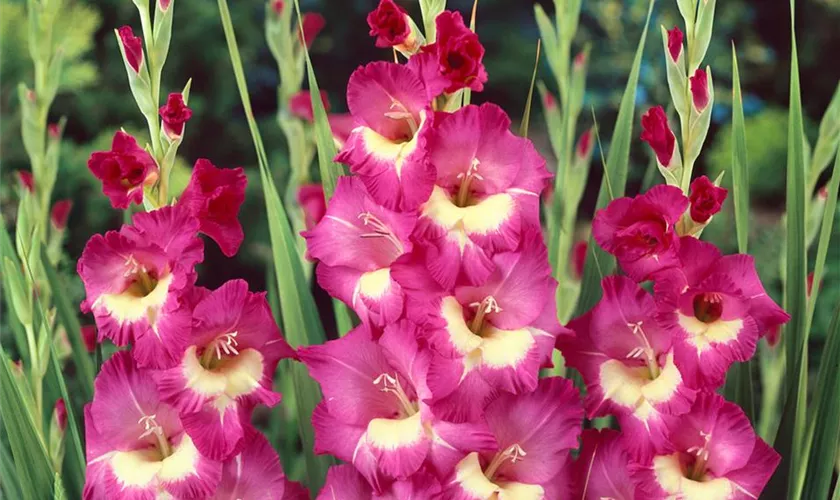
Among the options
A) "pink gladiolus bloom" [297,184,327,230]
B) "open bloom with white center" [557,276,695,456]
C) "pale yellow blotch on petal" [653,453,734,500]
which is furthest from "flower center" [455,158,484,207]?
"pink gladiolus bloom" [297,184,327,230]

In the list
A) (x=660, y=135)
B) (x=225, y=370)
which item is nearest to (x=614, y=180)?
(x=660, y=135)

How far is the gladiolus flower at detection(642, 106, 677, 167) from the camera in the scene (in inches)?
29.4

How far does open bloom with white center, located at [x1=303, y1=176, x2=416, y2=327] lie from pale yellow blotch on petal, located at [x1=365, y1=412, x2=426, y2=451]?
0.08m

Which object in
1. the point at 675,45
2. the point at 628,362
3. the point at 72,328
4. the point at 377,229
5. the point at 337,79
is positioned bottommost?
the point at 337,79

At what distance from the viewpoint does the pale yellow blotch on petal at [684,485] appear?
736 millimetres

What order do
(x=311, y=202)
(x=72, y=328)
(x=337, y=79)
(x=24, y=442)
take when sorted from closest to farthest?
(x=24, y=442), (x=72, y=328), (x=311, y=202), (x=337, y=79)

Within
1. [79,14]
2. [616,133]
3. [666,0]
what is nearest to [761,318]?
[616,133]

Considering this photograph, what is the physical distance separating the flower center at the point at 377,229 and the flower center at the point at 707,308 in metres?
0.21

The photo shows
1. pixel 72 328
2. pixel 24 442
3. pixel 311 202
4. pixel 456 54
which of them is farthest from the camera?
pixel 311 202

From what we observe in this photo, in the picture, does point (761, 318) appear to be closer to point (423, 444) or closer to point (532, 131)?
point (423, 444)

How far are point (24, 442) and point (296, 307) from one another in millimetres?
236

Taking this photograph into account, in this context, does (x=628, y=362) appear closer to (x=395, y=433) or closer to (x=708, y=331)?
(x=708, y=331)

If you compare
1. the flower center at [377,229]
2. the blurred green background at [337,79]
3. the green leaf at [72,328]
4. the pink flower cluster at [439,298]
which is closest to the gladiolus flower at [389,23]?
the pink flower cluster at [439,298]

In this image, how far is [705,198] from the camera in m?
0.71
